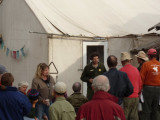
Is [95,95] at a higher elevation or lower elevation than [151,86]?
higher

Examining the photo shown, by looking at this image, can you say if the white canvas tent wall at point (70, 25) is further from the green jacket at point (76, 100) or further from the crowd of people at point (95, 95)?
the green jacket at point (76, 100)

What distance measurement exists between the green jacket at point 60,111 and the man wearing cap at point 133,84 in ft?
5.55

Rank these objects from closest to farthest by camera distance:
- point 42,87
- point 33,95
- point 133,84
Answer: point 33,95
point 133,84
point 42,87

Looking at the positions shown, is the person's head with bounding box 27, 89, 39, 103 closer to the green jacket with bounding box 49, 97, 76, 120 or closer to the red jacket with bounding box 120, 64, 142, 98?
the green jacket with bounding box 49, 97, 76, 120

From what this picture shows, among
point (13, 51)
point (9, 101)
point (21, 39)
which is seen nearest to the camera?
point (9, 101)

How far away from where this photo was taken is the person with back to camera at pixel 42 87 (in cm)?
643

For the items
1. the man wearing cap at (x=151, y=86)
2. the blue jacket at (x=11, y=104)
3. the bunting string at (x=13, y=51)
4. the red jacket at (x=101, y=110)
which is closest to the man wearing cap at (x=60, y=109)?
the blue jacket at (x=11, y=104)

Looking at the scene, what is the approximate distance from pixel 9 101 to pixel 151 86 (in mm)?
3079

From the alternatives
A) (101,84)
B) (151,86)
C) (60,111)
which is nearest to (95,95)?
(101,84)

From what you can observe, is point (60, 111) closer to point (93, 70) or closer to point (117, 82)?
point (117, 82)

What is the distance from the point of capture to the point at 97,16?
11.2 m

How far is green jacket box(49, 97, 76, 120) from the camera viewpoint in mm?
4836

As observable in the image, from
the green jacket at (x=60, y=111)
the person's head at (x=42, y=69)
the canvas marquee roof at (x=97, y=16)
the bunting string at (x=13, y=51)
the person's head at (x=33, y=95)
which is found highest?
the canvas marquee roof at (x=97, y=16)

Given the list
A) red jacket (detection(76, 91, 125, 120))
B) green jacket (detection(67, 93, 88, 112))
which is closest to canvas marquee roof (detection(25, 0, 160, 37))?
green jacket (detection(67, 93, 88, 112))
